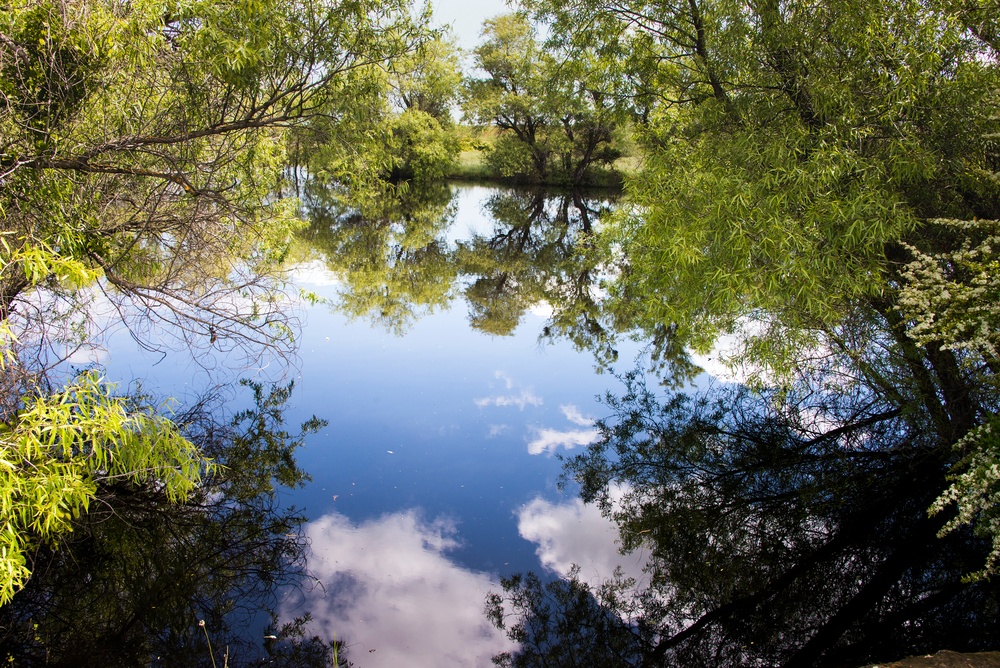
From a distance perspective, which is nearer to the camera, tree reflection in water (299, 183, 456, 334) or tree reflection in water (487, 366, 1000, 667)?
tree reflection in water (487, 366, 1000, 667)

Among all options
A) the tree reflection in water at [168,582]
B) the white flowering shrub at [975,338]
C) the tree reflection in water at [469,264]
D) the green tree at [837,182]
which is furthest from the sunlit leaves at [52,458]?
the green tree at [837,182]

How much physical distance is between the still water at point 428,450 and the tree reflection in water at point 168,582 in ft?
0.88

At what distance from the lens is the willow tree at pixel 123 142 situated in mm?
4473

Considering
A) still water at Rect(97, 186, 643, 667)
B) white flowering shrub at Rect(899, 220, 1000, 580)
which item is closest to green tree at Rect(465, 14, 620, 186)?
still water at Rect(97, 186, 643, 667)

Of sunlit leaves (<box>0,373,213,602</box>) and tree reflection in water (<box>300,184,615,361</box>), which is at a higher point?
tree reflection in water (<box>300,184,615,361</box>)

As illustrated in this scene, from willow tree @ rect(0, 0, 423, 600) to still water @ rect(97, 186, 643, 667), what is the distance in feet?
4.88

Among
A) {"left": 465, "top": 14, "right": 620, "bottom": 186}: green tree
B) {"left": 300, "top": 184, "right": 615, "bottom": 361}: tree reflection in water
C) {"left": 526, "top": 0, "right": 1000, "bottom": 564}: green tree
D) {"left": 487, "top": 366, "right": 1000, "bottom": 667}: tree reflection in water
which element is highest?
{"left": 465, "top": 14, "right": 620, "bottom": 186}: green tree

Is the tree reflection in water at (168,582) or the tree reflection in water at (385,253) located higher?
the tree reflection in water at (385,253)

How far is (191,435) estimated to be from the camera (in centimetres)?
720

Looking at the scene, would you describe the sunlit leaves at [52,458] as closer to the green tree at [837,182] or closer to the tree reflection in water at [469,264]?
the tree reflection in water at [469,264]

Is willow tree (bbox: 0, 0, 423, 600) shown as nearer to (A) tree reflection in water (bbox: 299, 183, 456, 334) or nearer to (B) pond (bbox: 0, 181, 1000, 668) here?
(B) pond (bbox: 0, 181, 1000, 668)

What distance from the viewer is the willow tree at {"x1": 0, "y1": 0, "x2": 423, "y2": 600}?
4473mm

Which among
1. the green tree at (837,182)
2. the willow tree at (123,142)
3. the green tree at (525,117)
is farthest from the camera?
the green tree at (525,117)

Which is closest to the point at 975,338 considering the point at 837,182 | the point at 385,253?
the point at 837,182
